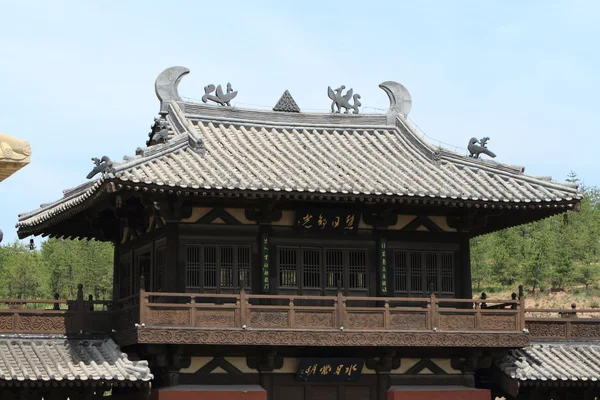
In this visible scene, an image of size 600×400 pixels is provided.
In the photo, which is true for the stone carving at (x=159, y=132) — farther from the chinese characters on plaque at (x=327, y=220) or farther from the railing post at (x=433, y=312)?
the railing post at (x=433, y=312)

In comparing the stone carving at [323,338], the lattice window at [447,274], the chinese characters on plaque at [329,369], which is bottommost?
the chinese characters on plaque at [329,369]

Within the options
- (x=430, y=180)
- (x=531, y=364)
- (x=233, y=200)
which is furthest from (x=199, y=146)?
(x=531, y=364)

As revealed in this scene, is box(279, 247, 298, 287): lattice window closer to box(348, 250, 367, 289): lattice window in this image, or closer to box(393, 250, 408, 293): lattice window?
box(348, 250, 367, 289): lattice window

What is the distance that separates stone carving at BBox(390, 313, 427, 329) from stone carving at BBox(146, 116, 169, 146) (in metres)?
7.20

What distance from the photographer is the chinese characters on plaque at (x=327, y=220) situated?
25297mm

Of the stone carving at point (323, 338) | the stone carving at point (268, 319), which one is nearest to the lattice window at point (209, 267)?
the stone carving at point (268, 319)

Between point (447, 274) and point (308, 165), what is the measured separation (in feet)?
14.3

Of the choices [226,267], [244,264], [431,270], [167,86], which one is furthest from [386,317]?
[167,86]

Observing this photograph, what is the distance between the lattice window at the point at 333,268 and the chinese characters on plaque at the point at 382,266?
91 cm

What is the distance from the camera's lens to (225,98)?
28.9 metres

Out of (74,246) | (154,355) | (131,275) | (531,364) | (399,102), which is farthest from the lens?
(74,246)

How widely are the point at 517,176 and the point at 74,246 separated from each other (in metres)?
46.4

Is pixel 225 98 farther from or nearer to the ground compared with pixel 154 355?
farther from the ground

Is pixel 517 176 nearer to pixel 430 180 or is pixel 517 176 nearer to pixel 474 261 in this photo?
pixel 430 180
